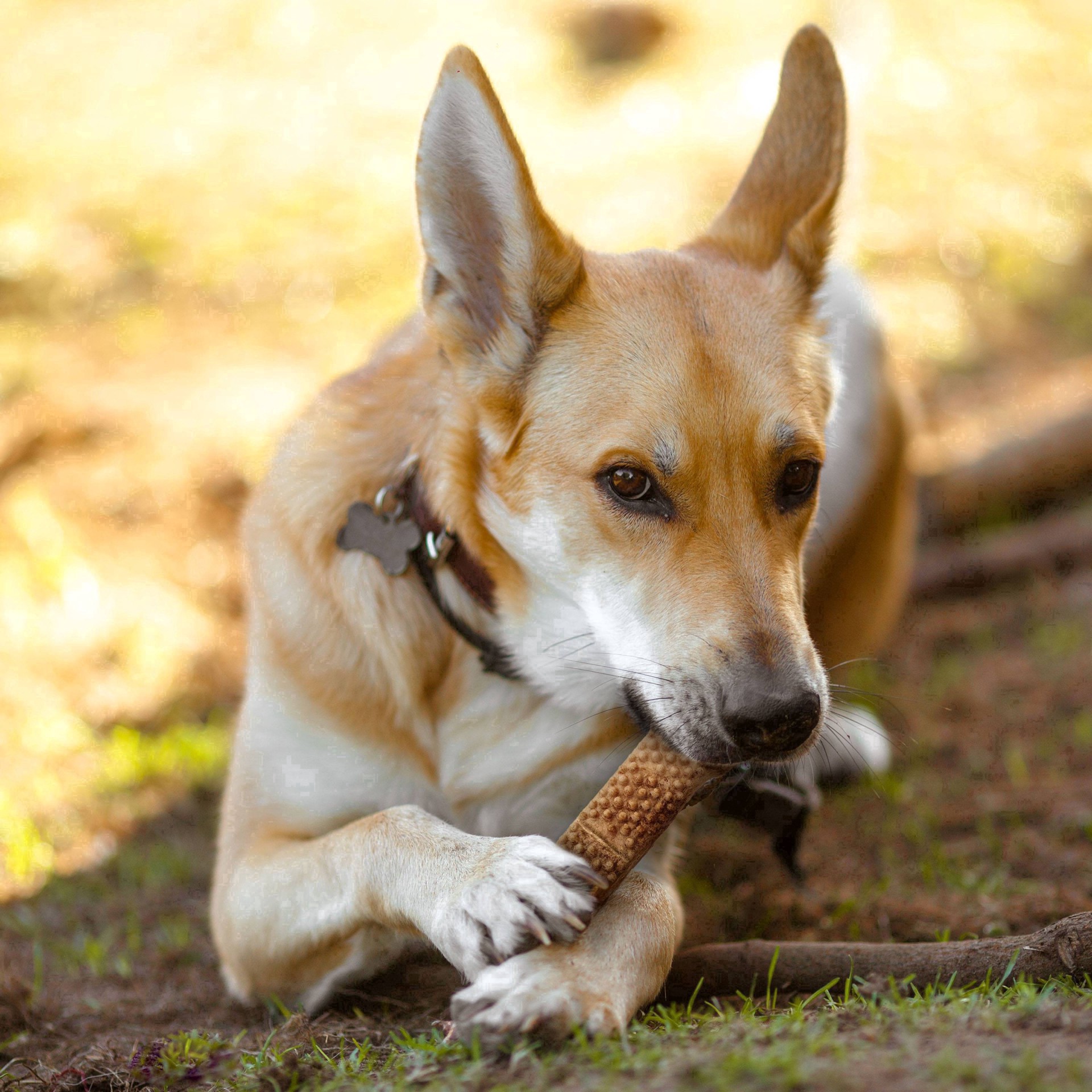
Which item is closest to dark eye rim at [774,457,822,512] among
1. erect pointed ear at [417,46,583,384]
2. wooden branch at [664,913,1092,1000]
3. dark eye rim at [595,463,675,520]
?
dark eye rim at [595,463,675,520]

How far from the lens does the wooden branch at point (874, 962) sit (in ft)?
7.11

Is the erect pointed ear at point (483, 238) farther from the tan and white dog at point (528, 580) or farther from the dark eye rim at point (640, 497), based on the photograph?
the dark eye rim at point (640, 497)

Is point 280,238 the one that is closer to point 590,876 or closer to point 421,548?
point 421,548

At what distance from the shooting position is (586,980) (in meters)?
2.06

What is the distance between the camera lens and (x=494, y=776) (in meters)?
2.73

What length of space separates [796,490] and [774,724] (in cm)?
63

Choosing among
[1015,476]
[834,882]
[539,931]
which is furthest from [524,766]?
[1015,476]

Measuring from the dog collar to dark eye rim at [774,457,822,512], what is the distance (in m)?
0.67

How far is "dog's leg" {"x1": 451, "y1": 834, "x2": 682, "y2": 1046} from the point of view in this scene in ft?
6.35

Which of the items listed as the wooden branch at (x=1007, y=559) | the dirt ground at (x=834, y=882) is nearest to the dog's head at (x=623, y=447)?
the dirt ground at (x=834, y=882)

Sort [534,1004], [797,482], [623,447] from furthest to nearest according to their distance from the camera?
1. [797,482]
2. [623,447]
3. [534,1004]

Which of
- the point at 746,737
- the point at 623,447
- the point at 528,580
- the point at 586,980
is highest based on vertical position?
the point at 623,447

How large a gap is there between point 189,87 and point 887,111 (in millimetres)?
5978

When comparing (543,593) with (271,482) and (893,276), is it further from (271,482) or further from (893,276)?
(893,276)
